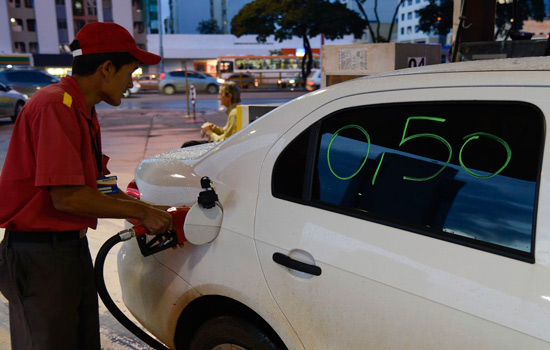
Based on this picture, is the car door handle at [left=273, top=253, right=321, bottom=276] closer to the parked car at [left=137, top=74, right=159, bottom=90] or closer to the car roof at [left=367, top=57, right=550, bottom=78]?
the car roof at [left=367, top=57, right=550, bottom=78]

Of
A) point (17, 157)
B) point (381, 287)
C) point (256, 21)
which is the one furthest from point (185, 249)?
point (256, 21)

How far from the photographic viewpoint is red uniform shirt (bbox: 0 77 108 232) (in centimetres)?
194

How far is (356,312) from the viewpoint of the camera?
174 cm

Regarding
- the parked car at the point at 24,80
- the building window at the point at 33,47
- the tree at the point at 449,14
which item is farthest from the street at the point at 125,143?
the building window at the point at 33,47

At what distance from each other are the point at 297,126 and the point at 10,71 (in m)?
24.0

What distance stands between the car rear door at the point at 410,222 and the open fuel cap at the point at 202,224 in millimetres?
185


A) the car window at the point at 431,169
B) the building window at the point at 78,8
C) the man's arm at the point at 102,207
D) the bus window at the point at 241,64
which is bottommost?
the bus window at the point at 241,64

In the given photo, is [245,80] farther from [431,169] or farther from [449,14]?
[431,169]

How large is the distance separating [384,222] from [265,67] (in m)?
41.2

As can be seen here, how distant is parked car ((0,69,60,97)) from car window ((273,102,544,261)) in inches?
908

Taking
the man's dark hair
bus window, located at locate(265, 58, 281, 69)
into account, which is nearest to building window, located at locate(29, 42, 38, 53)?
bus window, located at locate(265, 58, 281, 69)

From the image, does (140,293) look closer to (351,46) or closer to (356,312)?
(356,312)

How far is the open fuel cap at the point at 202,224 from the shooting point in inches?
83.0

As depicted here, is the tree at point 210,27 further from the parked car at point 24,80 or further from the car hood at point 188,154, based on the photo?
the car hood at point 188,154
